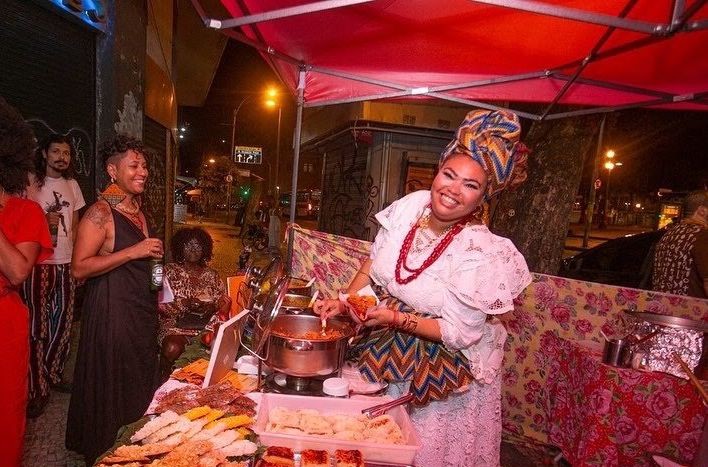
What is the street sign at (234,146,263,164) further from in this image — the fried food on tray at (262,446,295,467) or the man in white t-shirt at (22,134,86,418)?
the fried food on tray at (262,446,295,467)

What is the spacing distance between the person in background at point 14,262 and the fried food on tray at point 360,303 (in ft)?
6.52

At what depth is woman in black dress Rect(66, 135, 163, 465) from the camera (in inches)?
119

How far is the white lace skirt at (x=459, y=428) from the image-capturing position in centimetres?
227

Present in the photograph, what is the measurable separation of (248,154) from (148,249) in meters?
48.8

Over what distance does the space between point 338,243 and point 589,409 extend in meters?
2.90

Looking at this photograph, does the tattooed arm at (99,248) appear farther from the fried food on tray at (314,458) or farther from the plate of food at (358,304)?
the fried food on tray at (314,458)

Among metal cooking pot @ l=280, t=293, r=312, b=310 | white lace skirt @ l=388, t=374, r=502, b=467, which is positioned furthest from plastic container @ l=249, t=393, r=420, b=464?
metal cooking pot @ l=280, t=293, r=312, b=310

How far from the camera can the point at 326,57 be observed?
406 centimetres

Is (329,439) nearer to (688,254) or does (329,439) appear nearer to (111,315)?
(111,315)

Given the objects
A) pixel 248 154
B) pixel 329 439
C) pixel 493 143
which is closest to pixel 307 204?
pixel 248 154

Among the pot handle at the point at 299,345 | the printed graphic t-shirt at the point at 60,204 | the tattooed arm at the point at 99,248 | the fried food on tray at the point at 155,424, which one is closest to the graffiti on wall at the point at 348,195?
the printed graphic t-shirt at the point at 60,204

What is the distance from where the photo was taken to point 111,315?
3.04 m

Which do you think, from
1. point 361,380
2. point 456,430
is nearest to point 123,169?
point 361,380

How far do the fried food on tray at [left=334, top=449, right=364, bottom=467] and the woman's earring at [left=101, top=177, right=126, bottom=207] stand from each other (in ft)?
8.67
